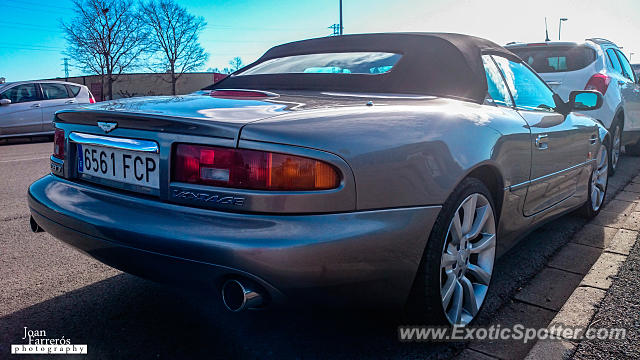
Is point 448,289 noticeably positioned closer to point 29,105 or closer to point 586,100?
point 586,100

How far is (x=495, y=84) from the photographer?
2.93 metres

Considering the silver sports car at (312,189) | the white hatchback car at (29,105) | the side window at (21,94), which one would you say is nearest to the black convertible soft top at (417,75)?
the silver sports car at (312,189)

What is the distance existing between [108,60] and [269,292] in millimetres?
46820

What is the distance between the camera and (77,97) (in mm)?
12828

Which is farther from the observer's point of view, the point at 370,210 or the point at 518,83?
the point at 518,83

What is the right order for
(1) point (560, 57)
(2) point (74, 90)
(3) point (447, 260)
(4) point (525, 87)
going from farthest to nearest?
(2) point (74, 90) < (1) point (560, 57) < (4) point (525, 87) < (3) point (447, 260)

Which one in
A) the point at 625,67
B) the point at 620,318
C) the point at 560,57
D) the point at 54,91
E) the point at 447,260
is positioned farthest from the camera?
the point at 54,91

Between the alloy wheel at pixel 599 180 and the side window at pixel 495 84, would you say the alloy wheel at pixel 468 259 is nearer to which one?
the side window at pixel 495 84

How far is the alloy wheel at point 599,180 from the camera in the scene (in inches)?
168

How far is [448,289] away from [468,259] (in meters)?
0.23

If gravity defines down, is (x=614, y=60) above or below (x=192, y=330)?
above

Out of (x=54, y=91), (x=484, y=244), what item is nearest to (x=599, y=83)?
Result: (x=484, y=244)

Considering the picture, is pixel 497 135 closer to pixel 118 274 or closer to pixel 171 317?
pixel 171 317

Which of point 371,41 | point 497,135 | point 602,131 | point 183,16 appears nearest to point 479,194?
point 497,135
